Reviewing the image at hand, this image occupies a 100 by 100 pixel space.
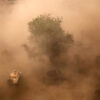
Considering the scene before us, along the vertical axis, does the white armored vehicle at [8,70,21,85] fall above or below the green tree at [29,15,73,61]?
below

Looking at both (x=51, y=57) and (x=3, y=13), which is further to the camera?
(x=3, y=13)

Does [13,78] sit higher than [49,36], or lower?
lower

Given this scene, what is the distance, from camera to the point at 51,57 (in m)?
4.66

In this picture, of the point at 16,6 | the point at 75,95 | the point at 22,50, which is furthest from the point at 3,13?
the point at 75,95

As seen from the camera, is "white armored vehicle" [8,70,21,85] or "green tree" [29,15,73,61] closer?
"white armored vehicle" [8,70,21,85]

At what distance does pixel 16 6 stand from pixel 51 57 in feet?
7.28

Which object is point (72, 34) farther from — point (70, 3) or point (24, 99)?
point (24, 99)

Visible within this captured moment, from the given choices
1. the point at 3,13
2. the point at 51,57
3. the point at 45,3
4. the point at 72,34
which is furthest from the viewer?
the point at 45,3

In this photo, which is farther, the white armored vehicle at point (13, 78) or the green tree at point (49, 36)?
the green tree at point (49, 36)

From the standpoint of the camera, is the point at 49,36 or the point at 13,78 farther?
the point at 49,36

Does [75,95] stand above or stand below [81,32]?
below

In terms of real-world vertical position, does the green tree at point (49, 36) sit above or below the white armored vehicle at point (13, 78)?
above

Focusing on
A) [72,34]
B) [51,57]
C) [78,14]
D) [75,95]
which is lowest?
[75,95]

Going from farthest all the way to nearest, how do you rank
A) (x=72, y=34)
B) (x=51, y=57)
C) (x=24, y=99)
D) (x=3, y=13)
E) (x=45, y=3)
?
(x=45, y=3), (x=3, y=13), (x=72, y=34), (x=51, y=57), (x=24, y=99)
